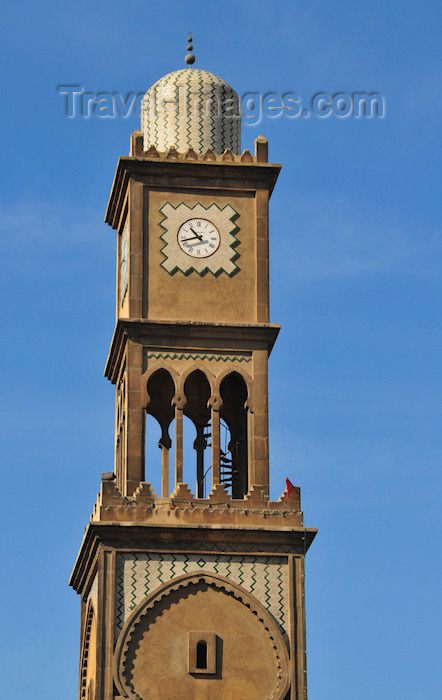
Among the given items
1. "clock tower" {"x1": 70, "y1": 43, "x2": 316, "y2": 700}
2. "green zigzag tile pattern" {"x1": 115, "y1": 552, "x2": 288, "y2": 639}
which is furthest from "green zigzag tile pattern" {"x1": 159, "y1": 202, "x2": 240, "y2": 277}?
"green zigzag tile pattern" {"x1": 115, "y1": 552, "x2": 288, "y2": 639}

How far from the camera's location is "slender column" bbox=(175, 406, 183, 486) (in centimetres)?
5784

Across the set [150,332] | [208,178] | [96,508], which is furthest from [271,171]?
[96,508]

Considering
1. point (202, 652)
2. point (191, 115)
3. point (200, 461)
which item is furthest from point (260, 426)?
point (191, 115)

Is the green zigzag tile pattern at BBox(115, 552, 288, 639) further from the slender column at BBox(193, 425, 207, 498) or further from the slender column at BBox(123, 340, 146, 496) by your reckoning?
the slender column at BBox(193, 425, 207, 498)

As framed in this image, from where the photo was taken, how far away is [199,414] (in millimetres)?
63594

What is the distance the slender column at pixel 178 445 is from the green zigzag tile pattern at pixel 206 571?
2.46 metres

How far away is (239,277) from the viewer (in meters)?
60.2

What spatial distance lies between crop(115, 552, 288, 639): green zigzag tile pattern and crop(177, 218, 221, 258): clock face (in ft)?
29.4

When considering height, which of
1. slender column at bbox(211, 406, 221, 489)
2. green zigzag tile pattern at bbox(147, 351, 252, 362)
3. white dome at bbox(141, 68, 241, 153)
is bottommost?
slender column at bbox(211, 406, 221, 489)

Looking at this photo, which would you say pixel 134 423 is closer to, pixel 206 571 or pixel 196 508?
pixel 196 508

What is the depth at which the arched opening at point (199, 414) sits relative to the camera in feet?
206

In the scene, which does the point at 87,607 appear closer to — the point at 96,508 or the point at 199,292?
the point at 96,508

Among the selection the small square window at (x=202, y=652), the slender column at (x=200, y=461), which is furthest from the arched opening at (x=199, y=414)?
the small square window at (x=202, y=652)

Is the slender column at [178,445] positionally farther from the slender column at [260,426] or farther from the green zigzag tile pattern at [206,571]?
the green zigzag tile pattern at [206,571]
